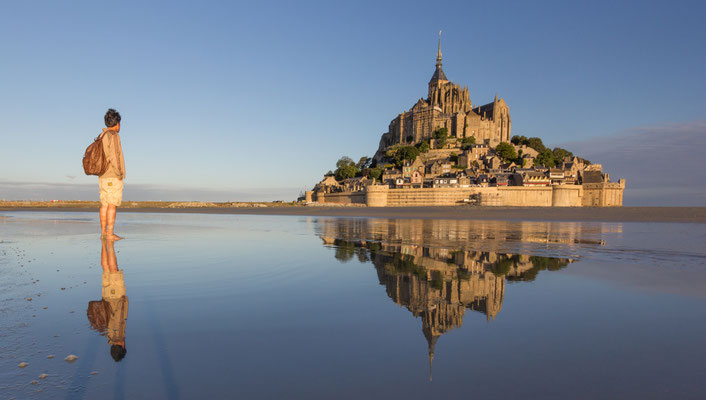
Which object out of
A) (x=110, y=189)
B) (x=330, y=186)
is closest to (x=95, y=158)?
(x=110, y=189)

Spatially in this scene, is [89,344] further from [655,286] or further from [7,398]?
[655,286]

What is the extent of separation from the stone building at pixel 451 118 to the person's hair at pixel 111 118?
329 feet

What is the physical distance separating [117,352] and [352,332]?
184cm

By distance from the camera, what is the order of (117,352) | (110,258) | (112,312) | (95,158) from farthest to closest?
(95,158) → (110,258) → (112,312) → (117,352)

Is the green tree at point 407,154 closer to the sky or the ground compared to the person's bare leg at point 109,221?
closer to the sky

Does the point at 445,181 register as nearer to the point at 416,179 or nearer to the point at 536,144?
the point at 416,179

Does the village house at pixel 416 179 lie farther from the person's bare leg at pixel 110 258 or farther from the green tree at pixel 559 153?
the person's bare leg at pixel 110 258

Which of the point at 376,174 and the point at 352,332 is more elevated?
the point at 376,174

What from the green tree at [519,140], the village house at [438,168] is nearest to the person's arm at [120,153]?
the village house at [438,168]

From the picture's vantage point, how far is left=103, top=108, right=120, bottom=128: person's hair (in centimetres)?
796

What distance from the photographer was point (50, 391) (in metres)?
2.08

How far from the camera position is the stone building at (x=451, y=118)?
10175cm

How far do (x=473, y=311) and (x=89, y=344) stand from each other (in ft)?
11.7

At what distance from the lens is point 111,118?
7977 mm
